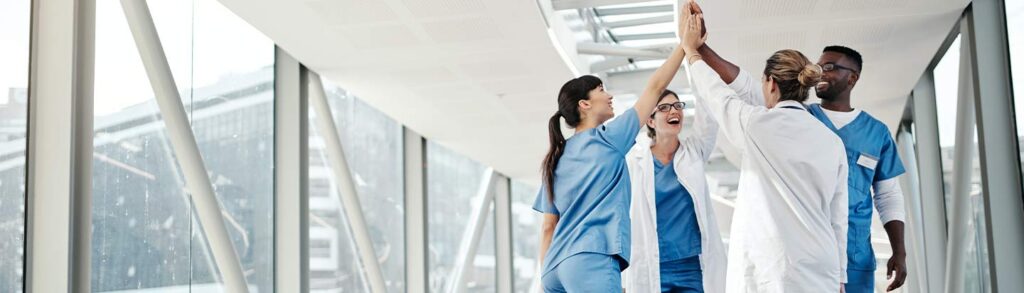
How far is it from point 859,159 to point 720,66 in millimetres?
633

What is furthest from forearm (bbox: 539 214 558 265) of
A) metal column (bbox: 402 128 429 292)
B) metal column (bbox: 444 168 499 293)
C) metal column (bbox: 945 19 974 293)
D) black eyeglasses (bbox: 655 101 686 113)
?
metal column (bbox: 444 168 499 293)

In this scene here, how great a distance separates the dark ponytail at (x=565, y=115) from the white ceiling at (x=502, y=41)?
256cm

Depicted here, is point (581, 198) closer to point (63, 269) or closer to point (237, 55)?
point (63, 269)

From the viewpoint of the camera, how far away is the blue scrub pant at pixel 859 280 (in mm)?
3621

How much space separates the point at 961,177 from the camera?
682 cm

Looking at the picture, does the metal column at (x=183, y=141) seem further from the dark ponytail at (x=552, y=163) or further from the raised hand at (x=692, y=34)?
the raised hand at (x=692, y=34)

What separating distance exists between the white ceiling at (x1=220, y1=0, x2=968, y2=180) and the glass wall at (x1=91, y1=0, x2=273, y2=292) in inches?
17.1

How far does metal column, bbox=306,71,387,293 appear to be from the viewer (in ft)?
27.0

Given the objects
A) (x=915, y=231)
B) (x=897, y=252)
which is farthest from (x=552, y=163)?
(x=915, y=231)

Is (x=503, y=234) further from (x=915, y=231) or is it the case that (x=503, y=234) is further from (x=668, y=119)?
(x=668, y=119)

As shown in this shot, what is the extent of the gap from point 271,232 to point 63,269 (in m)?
3.16

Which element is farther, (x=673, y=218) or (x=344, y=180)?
(x=344, y=180)

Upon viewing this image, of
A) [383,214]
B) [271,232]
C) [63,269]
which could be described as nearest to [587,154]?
[63,269]

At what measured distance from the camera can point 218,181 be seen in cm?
700
